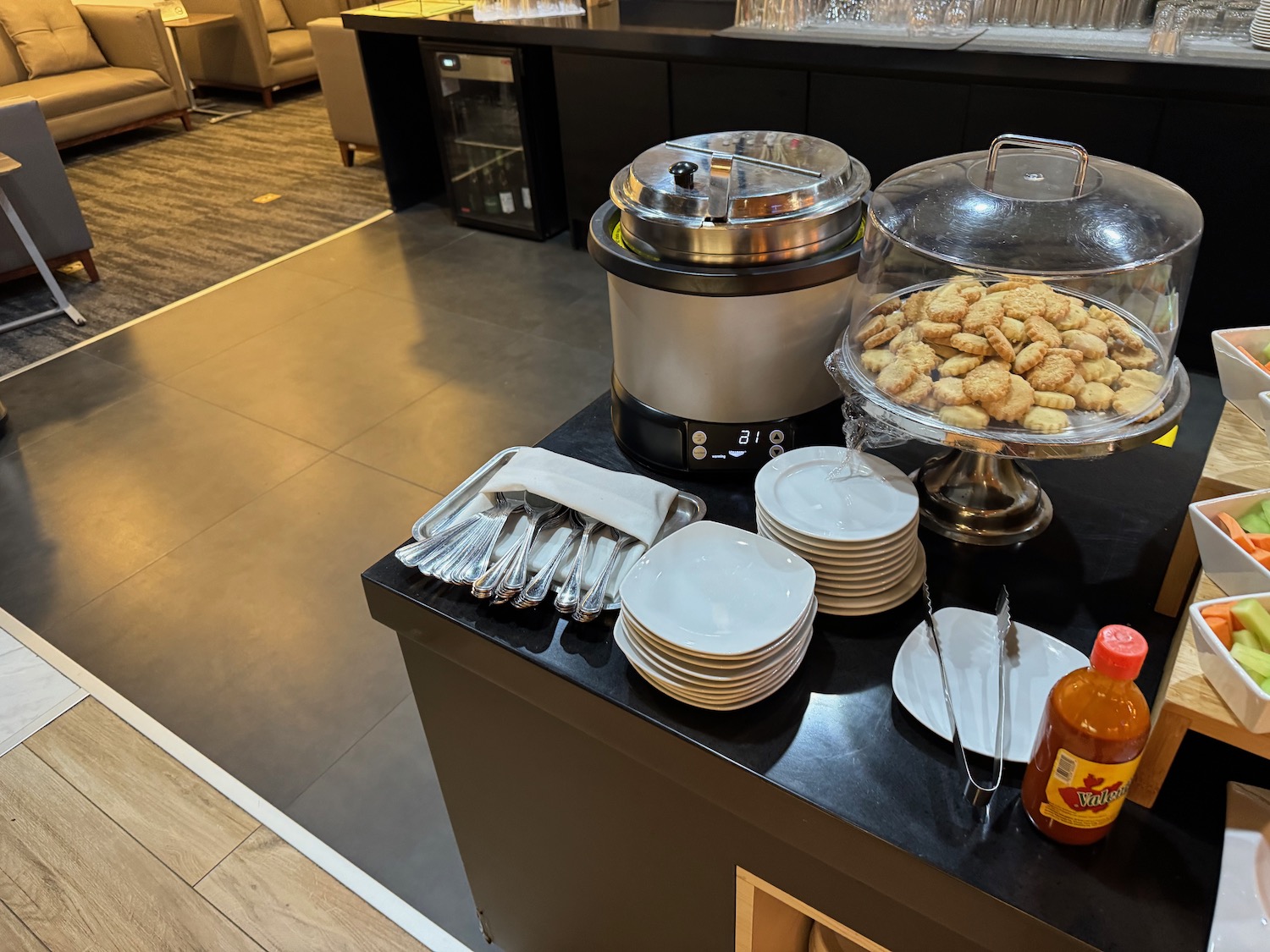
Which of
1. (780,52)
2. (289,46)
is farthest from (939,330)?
(289,46)

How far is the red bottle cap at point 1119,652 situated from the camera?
63 centimetres

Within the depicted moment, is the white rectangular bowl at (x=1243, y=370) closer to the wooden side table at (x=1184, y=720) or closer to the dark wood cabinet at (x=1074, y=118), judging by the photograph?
the wooden side table at (x=1184, y=720)

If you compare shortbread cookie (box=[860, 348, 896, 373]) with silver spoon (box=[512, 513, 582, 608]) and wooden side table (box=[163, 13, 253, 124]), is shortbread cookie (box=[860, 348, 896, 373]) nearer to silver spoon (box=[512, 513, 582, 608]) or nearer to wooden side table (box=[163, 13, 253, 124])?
silver spoon (box=[512, 513, 582, 608])

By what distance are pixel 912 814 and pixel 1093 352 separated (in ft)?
1.76

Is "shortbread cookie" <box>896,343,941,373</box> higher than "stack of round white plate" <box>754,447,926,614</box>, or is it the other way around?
"shortbread cookie" <box>896,343,941,373</box>

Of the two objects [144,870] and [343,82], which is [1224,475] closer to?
[144,870]

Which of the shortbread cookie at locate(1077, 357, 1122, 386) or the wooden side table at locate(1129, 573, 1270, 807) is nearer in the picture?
the wooden side table at locate(1129, 573, 1270, 807)

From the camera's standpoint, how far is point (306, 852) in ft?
5.51

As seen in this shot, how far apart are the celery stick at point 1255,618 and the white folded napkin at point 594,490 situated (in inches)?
21.6

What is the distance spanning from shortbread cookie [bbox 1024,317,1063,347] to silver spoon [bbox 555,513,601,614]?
52cm

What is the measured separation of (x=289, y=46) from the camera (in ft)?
21.7

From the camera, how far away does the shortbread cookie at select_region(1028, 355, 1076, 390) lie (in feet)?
3.07

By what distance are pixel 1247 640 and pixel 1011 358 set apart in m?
0.38

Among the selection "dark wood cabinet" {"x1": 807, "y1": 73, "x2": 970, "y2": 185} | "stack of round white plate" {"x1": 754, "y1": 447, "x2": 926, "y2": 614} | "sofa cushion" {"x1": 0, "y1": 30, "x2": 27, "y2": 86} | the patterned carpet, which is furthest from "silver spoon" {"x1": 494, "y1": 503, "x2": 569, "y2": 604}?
"sofa cushion" {"x1": 0, "y1": 30, "x2": 27, "y2": 86}
